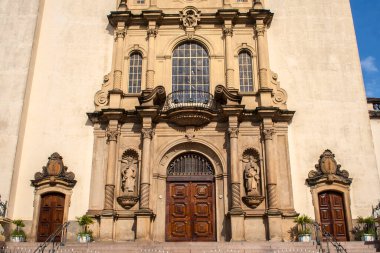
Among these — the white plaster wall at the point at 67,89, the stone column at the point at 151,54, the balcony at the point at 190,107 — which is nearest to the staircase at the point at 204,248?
the white plaster wall at the point at 67,89

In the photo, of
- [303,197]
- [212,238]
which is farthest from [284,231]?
[212,238]

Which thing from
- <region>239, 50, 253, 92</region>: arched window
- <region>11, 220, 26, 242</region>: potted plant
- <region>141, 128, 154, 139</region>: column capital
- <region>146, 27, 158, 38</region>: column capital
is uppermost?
<region>146, 27, 158, 38</region>: column capital

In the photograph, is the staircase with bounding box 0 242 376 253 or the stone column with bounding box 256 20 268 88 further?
the stone column with bounding box 256 20 268 88

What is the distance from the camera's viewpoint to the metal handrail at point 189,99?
1866 cm

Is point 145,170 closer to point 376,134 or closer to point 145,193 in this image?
point 145,193

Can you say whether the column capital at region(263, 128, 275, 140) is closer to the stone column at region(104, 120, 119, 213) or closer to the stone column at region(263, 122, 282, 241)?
the stone column at region(263, 122, 282, 241)

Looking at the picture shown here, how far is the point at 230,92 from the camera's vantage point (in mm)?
18672

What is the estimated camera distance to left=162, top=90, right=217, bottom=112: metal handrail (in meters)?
18.7

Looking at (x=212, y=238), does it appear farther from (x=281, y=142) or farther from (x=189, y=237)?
(x=281, y=142)

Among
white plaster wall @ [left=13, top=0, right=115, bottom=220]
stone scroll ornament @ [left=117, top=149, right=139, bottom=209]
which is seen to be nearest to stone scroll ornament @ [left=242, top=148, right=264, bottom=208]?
stone scroll ornament @ [left=117, top=149, right=139, bottom=209]

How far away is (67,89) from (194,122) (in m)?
6.06

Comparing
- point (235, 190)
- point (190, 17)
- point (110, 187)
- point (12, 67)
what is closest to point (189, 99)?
point (190, 17)

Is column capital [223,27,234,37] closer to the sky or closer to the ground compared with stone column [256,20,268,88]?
closer to the sky

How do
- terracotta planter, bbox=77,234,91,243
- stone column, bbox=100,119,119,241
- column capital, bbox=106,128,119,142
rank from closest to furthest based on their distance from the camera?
terracotta planter, bbox=77,234,91,243
stone column, bbox=100,119,119,241
column capital, bbox=106,128,119,142
